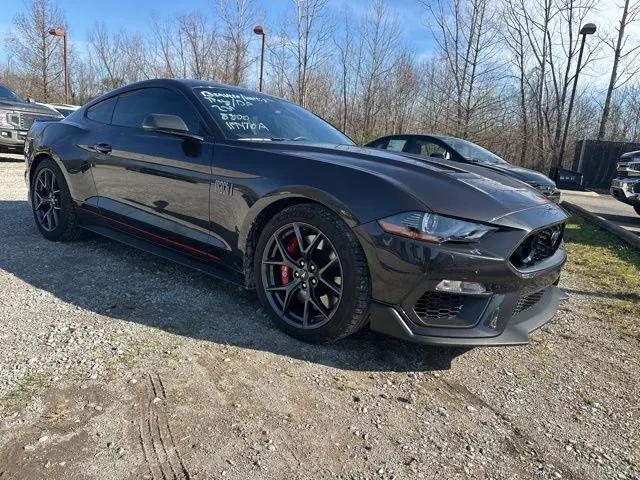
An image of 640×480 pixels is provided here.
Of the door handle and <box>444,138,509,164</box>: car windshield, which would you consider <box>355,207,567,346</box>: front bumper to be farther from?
<box>444,138,509,164</box>: car windshield

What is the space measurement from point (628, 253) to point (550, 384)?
410 centimetres

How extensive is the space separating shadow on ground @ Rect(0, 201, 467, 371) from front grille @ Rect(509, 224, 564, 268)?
67 cm

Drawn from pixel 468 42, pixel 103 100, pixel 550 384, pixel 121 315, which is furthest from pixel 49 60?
pixel 550 384

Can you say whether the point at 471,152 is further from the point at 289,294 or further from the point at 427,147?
the point at 289,294

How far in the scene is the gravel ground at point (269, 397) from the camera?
1.75 m

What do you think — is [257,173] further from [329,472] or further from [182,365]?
[329,472]

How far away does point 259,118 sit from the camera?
3430mm

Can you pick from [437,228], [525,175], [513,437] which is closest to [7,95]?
[525,175]

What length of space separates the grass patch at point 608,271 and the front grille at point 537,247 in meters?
1.04

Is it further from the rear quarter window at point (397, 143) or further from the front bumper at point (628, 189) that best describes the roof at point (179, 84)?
the front bumper at point (628, 189)

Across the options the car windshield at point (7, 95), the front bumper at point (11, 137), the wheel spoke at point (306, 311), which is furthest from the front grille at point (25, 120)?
the wheel spoke at point (306, 311)

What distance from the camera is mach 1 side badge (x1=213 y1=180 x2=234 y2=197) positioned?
290 centimetres

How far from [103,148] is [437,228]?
9.23ft

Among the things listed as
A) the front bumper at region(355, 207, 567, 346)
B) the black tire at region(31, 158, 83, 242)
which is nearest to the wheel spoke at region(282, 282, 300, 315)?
the front bumper at region(355, 207, 567, 346)
